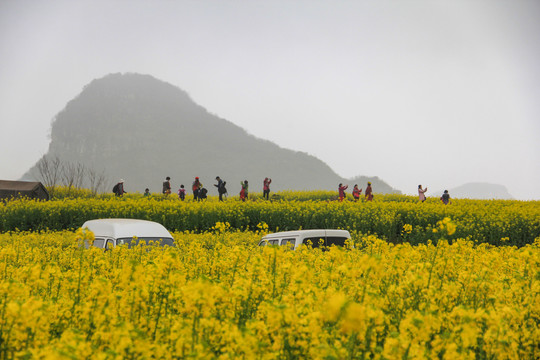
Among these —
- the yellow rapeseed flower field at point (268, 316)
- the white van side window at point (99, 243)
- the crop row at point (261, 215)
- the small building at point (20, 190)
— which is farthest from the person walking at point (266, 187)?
the yellow rapeseed flower field at point (268, 316)

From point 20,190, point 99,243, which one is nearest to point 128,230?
point 99,243

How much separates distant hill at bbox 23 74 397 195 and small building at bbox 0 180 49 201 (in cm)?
9555

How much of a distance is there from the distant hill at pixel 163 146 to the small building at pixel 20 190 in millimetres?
95546

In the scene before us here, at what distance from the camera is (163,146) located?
148m

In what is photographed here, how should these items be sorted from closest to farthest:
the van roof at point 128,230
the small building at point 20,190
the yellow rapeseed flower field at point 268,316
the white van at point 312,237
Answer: the yellow rapeseed flower field at point 268,316
the van roof at point 128,230
the white van at point 312,237
the small building at point 20,190

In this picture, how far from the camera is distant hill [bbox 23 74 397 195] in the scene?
448 feet

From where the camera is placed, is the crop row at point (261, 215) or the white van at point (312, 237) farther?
the crop row at point (261, 215)

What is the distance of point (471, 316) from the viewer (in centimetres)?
323

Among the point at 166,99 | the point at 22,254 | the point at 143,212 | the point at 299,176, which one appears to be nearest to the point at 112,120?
the point at 166,99

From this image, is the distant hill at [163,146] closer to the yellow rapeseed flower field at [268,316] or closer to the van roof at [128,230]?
the van roof at [128,230]

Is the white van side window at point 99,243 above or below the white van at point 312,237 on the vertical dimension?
below

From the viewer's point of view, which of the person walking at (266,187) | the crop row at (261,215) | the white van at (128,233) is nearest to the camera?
the white van at (128,233)

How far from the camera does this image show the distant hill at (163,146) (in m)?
136

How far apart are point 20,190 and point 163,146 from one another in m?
121
